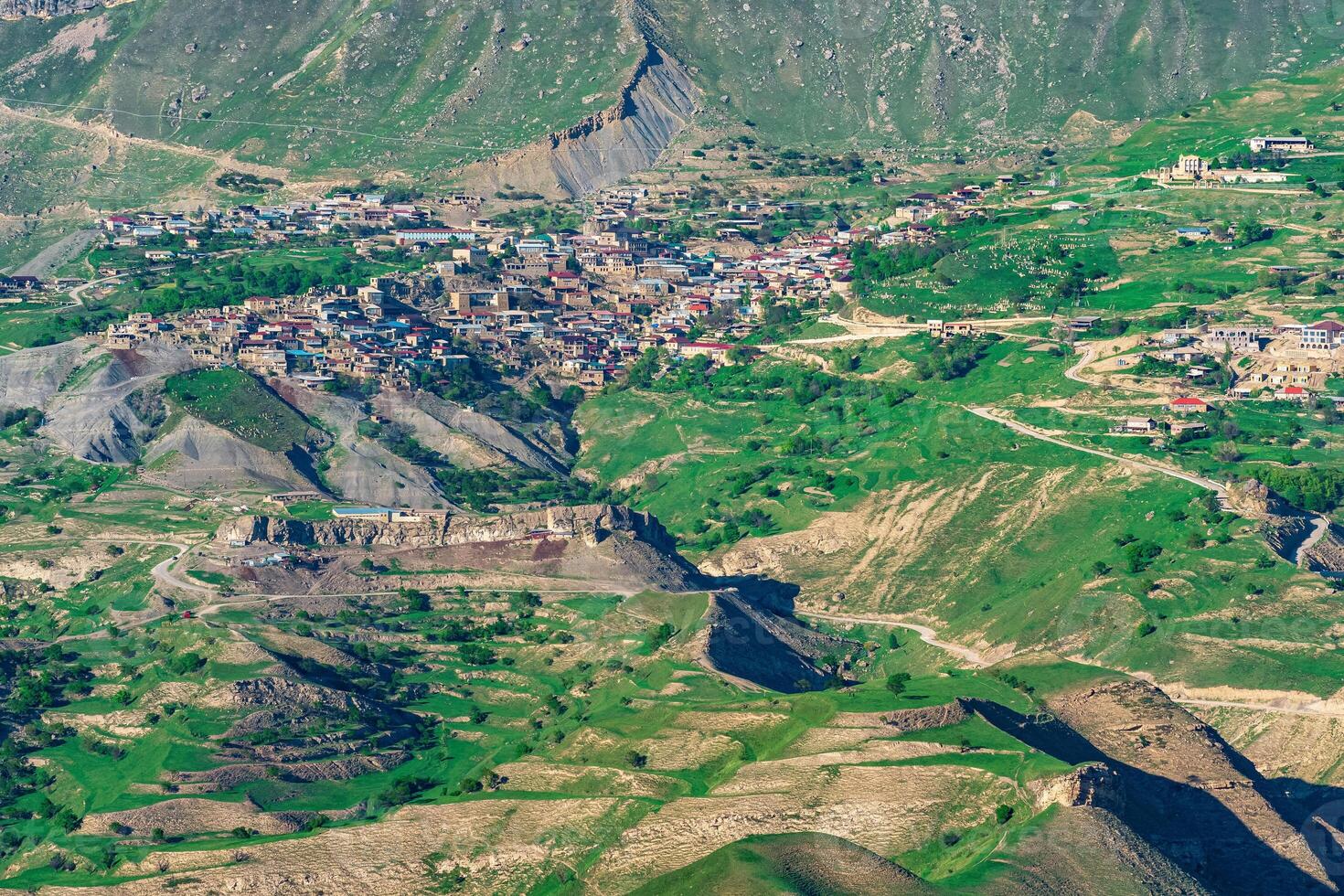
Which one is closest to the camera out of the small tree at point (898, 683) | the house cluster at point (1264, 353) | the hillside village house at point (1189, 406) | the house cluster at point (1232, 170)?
the small tree at point (898, 683)

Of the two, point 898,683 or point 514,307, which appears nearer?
point 898,683

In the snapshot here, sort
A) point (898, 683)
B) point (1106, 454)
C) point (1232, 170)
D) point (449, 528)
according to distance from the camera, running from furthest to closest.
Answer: point (1232, 170) → point (1106, 454) → point (449, 528) → point (898, 683)

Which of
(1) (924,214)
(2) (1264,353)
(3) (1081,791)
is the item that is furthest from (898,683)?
(1) (924,214)

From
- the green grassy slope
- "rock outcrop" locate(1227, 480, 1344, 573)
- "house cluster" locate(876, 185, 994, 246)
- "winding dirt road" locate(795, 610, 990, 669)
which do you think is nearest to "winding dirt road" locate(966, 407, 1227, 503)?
"rock outcrop" locate(1227, 480, 1344, 573)

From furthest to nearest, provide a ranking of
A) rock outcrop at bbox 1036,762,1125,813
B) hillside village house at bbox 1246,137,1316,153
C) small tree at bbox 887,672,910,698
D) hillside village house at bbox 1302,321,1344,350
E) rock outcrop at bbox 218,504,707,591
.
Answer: hillside village house at bbox 1246,137,1316,153 → hillside village house at bbox 1302,321,1344,350 → rock outcrop at bbox 218,504,707,591 → small tree at bbox 887,672,910,698 → rock outcrop at bbox 1036,762,1125,813

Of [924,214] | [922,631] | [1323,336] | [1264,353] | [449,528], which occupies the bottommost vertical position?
[922,631]

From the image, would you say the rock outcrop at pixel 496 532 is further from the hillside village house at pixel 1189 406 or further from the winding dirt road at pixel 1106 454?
the hillside village house at pixel 1189 406

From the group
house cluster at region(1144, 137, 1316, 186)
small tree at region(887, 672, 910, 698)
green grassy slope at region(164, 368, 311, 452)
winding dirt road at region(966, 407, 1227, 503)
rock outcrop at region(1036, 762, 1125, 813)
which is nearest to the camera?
rock outcrop at region(1036, 762, 1125, 813)

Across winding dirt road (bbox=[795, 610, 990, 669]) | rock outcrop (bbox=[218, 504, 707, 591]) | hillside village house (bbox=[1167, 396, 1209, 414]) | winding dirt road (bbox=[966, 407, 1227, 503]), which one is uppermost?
hillside village house (bbox=[1167, 396, 1209, 414])

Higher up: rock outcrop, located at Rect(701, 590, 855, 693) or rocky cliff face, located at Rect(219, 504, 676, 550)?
rocky cliff face, located at Rect(219, 504, 676, 550)

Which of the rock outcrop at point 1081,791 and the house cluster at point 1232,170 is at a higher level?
the house cluster at point 1232,170

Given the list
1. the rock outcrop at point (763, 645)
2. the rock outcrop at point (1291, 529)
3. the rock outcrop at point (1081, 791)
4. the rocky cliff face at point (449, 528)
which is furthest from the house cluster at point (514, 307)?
the rock outcrop at point (1081, 791)

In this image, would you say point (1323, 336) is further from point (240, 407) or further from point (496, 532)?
point (240, 407)

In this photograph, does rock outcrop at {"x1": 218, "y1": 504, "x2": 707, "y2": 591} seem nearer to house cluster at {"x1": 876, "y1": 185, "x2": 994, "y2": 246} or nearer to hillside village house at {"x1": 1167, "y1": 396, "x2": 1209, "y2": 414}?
hillside village house at {"x1": 1167, "y1": 396, "x2": 1209, "y2": 414}
